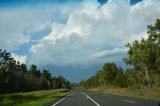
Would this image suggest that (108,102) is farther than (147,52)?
No

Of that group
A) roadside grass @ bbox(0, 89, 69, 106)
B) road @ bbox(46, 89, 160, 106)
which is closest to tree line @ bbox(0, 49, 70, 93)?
roadside grass @ bbox(0, 89, 69, 106)

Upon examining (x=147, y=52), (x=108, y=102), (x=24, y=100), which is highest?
(x=147, y=52)

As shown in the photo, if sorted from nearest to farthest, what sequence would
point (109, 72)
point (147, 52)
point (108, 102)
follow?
point (108, 102) → point (147, 52) → point (109, 72)

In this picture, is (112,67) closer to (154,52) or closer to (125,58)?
(125,58)

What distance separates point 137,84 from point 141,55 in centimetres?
2754

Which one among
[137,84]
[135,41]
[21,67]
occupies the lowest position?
[137,84]

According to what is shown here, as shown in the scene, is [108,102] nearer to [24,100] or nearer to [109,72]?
[24,100]

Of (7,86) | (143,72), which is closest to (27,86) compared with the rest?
(7,86)

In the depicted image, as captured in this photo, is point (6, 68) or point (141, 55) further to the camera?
point (6, 68)

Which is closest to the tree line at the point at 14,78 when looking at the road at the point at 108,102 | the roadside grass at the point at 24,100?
the roadside grass at the point at 24,100

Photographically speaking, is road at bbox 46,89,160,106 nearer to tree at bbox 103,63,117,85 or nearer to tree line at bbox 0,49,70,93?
tree line at bbox 0,49,70,93

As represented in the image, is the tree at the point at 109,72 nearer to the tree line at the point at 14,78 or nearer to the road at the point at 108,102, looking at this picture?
the tree line at the point at 14,78

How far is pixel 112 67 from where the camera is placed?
119 meters

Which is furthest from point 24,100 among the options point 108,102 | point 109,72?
point 109,72
